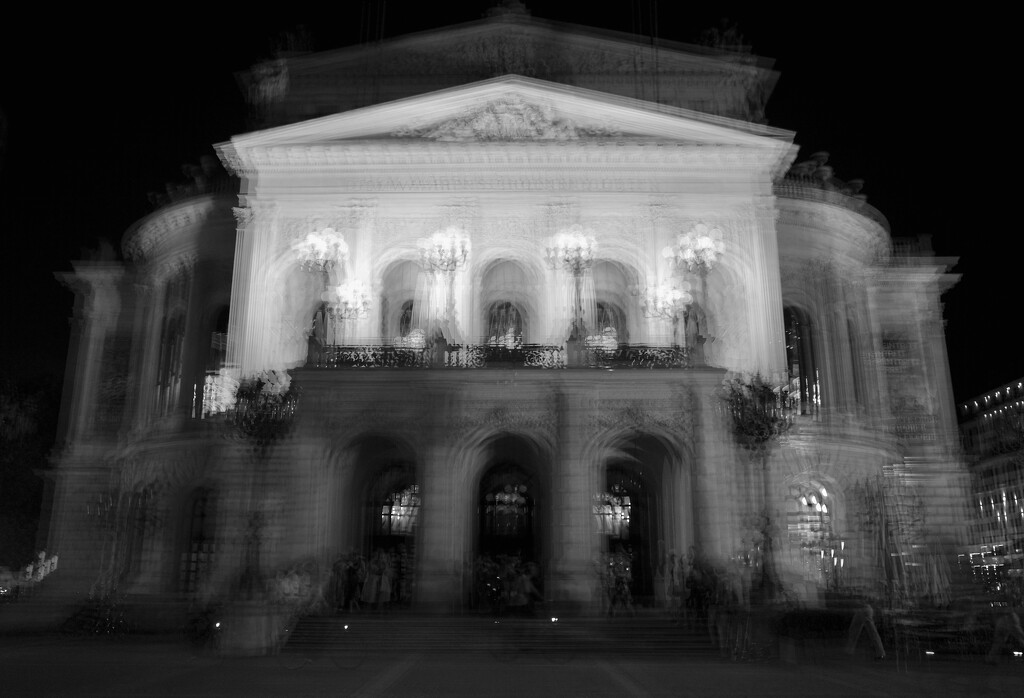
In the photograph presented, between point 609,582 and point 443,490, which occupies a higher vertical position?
point 443,490

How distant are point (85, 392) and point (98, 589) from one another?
10719mm

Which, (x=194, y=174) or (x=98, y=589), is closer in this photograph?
(x=98, y=589)

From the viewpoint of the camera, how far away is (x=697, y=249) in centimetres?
2881

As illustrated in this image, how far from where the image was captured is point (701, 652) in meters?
19.6

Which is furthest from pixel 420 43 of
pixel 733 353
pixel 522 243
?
pixel 733 353

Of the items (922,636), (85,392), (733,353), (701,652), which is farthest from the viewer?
(85,392)

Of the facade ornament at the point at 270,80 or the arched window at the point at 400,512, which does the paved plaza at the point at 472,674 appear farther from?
the facade ornament at the point at 270,80

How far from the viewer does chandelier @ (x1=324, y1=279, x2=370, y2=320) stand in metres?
29.7

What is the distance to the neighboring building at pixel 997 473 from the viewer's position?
129 feet

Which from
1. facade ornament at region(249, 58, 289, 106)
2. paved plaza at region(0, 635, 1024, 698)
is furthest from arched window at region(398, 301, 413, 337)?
paved plaza at region(0, 635, 1024, 698)

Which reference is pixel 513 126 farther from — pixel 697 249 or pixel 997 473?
pixel 997 473

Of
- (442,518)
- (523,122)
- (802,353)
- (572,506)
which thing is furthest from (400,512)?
(802,353)

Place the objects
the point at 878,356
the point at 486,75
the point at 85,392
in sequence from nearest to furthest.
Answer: the point at 486,75
the point at 878,356
the point at 85,392

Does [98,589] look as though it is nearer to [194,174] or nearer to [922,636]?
[194,174]
